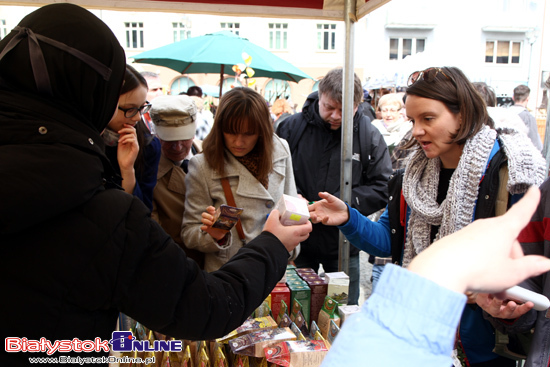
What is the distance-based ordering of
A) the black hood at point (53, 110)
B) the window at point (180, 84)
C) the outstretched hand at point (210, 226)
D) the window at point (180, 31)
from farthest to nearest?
the window at point (180, 84), the window at point (180, 31), the outstretched hand at point (210, 226), the black hood at point (53, 110)

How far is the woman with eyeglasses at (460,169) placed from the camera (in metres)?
1.59

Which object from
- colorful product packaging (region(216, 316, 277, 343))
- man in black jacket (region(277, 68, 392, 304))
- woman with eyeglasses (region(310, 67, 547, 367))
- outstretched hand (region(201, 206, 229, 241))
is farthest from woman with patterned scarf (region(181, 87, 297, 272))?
woman with eyeglasses (region(310, 67, 547, 367))

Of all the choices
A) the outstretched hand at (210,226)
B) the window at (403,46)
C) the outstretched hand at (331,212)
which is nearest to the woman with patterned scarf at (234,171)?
the outstretched hand at (210,226)

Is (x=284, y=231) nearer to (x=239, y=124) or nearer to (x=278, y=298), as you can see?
(x=278, y=298)

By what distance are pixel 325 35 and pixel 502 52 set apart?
1332 centimetres

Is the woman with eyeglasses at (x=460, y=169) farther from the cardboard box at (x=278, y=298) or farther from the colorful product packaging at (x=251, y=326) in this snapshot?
the colorful product packaging at (x=251, y=326)

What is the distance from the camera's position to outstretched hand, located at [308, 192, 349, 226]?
2045 mm

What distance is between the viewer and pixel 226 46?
5410 millimetres

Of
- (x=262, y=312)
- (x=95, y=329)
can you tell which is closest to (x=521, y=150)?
(x=262, y=312)

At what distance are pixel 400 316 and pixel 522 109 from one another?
631 centimetres

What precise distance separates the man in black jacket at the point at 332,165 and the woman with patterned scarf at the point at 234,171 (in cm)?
71

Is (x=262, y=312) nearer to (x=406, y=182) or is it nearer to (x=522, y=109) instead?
(x=406, y=182)

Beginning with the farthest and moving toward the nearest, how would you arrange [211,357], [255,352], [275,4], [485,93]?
[485,93] → [275,4] → [211,357] → [255,352]

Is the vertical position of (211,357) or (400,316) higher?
(400,316)
